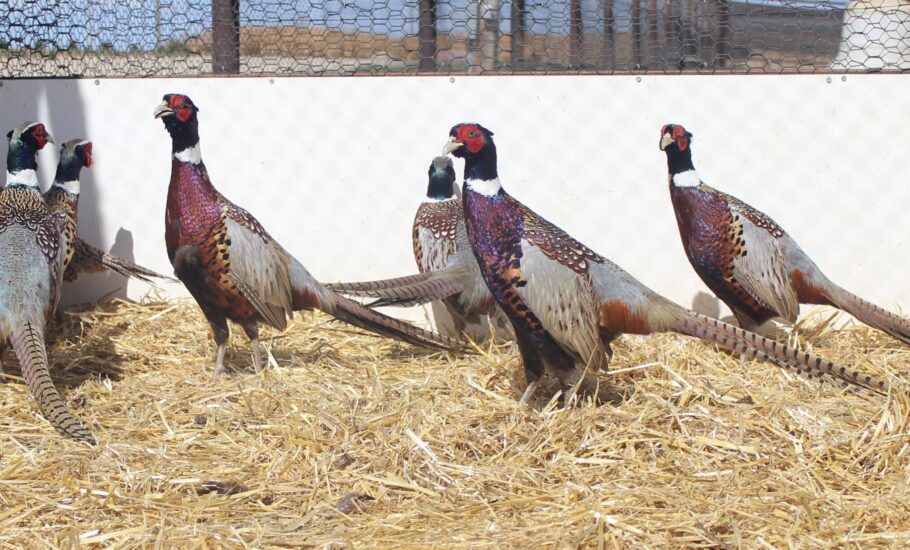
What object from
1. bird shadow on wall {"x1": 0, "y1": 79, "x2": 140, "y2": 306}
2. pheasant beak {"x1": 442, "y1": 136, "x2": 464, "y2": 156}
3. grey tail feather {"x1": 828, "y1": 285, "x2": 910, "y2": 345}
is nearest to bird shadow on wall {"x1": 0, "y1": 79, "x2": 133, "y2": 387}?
bird shadow on wall {"x1": 0, "y1": 79, "x2": 140, "y2": 306}

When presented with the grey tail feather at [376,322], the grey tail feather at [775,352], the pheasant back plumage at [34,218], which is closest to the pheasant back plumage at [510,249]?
the grey tail feather at [775,352]

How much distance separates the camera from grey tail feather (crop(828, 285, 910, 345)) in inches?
165

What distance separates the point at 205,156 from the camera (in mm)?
5098

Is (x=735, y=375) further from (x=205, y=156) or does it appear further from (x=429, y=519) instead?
(x=205, y=156)

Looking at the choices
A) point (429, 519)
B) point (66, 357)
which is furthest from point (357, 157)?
point (429, 519)

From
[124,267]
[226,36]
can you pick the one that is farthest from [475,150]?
[124,267]

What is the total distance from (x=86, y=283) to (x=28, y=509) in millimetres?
2754

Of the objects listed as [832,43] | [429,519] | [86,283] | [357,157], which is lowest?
[429,519]

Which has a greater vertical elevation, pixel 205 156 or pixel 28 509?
pixel 205 156

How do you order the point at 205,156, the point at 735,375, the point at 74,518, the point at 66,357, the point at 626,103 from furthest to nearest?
the point at 205,156 → the point at 626,103 → the point at 66,357 → the point at 735,375 → the point at 74,518

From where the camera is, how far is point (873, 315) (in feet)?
13.9

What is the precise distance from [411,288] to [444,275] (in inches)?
7.4

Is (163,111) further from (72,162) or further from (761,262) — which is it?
(761,262)

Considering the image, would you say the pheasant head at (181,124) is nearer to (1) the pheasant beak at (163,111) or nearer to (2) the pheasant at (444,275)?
(1) the pheasant beak at (163,111)
